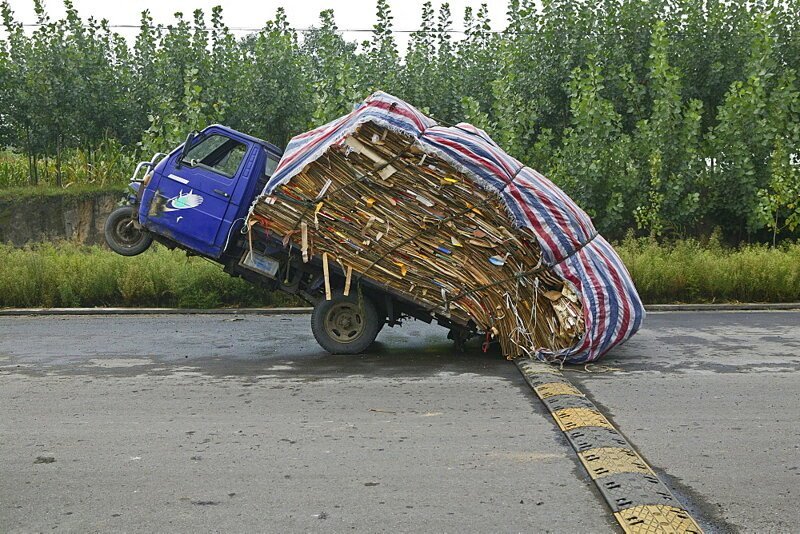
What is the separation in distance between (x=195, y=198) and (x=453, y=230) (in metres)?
2.75

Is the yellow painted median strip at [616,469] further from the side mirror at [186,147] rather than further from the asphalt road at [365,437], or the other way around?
the side mirror at [186,147]

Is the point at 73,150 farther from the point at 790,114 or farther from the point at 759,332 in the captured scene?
the point at 759,332

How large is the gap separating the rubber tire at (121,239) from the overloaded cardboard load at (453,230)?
2182 millimetres

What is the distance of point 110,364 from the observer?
9.84 meters

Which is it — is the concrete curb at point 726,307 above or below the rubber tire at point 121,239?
below

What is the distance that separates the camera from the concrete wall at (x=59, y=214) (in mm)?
23391

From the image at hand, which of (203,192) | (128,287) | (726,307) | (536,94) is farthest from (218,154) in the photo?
(536,94)

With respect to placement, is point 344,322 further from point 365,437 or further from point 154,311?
point 154,311

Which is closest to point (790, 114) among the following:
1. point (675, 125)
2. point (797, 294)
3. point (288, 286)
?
point (675, 125)

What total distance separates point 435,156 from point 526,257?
1.34 m

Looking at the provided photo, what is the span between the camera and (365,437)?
6.79 metres

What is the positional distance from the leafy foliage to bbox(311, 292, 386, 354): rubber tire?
8.90m

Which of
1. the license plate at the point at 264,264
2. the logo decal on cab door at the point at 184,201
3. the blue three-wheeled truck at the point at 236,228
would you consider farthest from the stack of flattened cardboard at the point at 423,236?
the logo decal on cab door at the point at 184,201

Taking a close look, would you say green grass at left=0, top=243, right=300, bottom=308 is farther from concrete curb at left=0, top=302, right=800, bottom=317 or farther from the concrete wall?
the concrete wall
